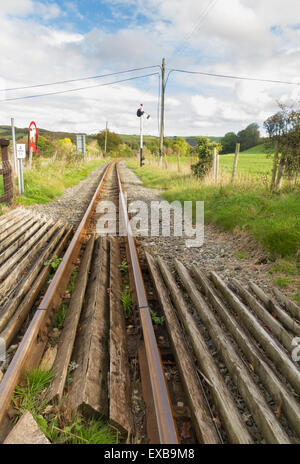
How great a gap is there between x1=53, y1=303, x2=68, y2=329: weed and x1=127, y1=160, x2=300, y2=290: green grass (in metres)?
2.91

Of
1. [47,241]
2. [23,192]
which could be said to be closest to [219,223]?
[47,241]

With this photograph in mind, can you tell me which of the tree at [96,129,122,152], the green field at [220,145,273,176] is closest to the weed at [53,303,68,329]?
the green field at [220,145,273,176]

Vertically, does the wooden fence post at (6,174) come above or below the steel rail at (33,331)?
above

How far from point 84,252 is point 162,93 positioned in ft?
73.3

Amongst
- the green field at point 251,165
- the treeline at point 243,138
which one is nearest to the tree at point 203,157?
the green field at point 251,165

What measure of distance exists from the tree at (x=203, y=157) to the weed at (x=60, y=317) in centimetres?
1008

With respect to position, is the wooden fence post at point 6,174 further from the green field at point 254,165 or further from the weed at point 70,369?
the green field at point 254,165

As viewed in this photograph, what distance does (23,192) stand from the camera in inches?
373

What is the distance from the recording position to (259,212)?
6.31 meters

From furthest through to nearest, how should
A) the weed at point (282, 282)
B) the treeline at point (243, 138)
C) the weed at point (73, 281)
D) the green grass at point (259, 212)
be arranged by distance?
the treeline at point (243, 138) < the green grass at point (259, 212) < the weed at point (282, 282) < the weed at point (73, 281)

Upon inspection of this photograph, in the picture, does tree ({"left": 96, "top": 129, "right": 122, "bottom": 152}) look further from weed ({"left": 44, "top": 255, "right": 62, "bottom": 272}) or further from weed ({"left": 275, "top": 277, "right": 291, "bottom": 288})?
weed ({"left": 275, "top": 277, "right": 291, "bottom": 288})

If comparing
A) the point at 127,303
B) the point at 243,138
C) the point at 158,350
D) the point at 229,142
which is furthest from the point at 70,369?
the point at 243,138

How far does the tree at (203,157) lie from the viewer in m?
12.9

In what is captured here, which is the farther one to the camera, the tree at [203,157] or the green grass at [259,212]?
the tree at [203,157]
